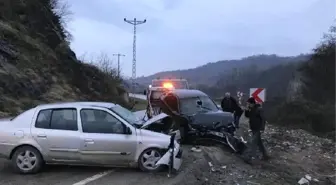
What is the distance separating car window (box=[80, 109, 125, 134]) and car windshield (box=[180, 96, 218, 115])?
4.50m

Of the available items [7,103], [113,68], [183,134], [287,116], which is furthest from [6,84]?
[113,68]

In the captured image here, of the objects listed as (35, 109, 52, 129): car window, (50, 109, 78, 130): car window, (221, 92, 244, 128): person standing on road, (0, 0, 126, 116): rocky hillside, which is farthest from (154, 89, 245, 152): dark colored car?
(0, 0, 126, 116): rocky hillside

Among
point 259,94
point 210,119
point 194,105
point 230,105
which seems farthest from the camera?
point 259,94

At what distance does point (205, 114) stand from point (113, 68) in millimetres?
36960

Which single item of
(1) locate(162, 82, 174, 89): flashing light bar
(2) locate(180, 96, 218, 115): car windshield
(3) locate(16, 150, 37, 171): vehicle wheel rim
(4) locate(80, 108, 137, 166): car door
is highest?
(1) locate(162, 82, 174, 89): flashing light bar

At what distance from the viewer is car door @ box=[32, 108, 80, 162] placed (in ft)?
31.7

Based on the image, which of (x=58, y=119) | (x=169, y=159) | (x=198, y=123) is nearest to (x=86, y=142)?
(x=58, y=119)

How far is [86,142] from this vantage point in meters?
9.61

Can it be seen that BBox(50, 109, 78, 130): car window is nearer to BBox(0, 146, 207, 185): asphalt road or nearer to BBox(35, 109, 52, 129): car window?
BBox(35, 109, 52, 129): car window

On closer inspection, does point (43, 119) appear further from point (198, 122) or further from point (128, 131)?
point (198, 122)

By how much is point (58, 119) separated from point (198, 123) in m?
4.98

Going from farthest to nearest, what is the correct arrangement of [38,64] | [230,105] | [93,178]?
[38,64] < [230,105] < [93,178]

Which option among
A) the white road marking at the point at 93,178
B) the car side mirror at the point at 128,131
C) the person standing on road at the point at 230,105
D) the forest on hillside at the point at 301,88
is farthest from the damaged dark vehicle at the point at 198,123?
→ the forest on hillside at the point at 301,88

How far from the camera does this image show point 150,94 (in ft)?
62.9
